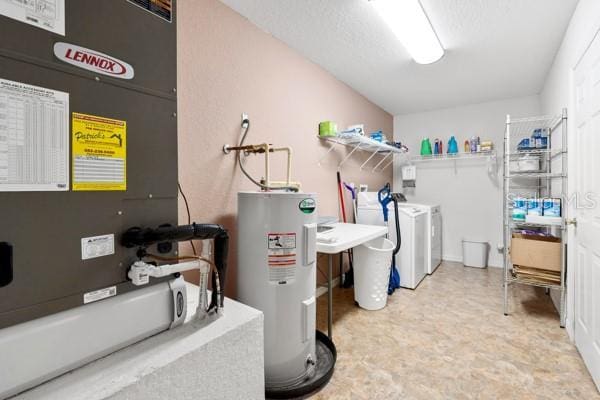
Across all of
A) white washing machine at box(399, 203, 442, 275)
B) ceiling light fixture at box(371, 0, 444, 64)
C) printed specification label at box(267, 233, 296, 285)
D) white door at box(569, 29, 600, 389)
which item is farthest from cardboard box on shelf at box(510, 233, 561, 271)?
printed specification label at box(267, 233, 296, 285)

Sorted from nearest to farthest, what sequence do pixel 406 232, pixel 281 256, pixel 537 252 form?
pixel 281 256
pixel 537 252
pixel 406 232

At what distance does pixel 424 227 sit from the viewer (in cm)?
342

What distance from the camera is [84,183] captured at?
2.43 ft

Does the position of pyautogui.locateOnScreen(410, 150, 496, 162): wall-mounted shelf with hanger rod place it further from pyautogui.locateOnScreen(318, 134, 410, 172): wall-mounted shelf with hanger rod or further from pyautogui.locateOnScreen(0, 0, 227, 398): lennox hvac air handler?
pyautogui.locateOnScreen(0, 0, 227, 398): lennox hvac air handler

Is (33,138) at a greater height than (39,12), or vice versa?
(39,12)

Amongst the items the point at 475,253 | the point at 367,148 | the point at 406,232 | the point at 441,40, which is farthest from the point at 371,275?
the point at 475,253

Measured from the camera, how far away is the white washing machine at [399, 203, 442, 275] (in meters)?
3.52

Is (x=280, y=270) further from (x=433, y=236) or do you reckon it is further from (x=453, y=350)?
(x=433, y=236)

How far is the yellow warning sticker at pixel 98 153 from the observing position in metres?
0.73

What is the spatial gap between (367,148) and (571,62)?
197 centimetres

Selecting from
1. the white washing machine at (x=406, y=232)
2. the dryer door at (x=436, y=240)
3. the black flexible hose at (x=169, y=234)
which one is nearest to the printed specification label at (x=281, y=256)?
the black flexible hose at (x=169, y=234)

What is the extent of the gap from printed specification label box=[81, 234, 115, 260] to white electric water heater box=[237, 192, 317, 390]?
32.1 inches

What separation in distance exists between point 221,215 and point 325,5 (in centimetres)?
160

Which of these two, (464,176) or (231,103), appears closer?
(231,103)
